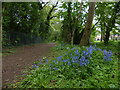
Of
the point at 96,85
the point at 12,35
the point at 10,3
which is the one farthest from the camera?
the point at 12,35

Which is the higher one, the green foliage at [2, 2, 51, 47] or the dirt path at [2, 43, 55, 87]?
the green foliage at [2, 2, 51, 47]

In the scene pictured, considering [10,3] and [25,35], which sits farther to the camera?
[25,35]

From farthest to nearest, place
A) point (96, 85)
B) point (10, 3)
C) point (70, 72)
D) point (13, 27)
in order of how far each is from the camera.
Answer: point (13, 27), point (10, 3), point (70, 72), point (96, 85)

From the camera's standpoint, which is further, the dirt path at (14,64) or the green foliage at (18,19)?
the green foliage at (18,19)

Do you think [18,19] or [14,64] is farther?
[18,19]

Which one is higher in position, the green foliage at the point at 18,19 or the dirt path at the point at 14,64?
the green foliage at the point at 18,19

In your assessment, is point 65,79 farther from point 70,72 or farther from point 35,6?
point 35,6

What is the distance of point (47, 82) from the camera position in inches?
91.3

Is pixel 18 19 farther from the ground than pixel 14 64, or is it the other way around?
pixel 18 19

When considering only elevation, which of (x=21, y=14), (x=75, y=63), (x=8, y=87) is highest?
(x=21, y=14)

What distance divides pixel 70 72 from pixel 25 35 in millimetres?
13688

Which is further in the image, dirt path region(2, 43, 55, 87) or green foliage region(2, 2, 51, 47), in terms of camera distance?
green foliage region(2, 2, 51, 47)

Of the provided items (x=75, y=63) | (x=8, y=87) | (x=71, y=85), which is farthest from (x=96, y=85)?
(x=8, y=87)

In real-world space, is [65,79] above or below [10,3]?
below
